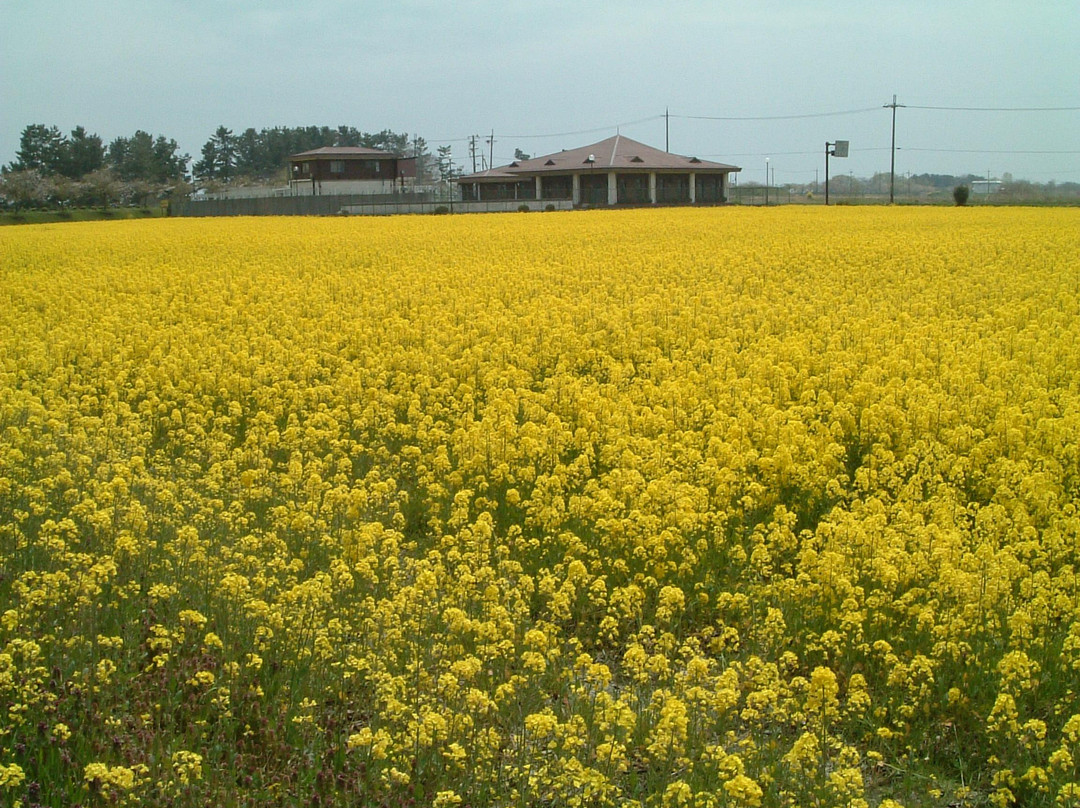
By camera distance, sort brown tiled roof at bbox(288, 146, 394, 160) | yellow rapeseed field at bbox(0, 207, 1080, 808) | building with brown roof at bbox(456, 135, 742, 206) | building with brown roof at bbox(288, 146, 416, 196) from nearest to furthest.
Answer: yellow rapeseed field at bbox(0, 207, 1080, 808)
building with brown roof at bbox(456, 135, 742, 206)
building with brown roof at bbox(288, 146, 416, 196)
brown tiled roof at bbox(288, 146, 394, 160)

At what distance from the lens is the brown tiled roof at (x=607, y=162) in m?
68.7

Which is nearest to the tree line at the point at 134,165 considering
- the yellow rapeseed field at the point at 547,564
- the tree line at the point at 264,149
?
the tree line at the point at 264,149

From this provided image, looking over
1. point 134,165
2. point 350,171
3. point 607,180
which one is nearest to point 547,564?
point 607,180

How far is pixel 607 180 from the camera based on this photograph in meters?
68.6

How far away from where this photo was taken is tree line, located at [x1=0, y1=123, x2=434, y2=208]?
80.2 m

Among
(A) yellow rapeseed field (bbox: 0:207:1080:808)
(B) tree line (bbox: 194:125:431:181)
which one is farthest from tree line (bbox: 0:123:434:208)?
(A) yellow rapeseed field (bbox: 0:207:1080:808)

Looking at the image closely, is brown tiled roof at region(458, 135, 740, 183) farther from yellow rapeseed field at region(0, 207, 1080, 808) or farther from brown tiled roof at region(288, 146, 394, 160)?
yellow rapeseed field at region(0, 207, 1080, 808)

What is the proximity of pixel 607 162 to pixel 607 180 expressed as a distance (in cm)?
183

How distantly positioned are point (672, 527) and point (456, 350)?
667 centimetres

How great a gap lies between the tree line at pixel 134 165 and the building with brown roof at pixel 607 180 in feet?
63.3

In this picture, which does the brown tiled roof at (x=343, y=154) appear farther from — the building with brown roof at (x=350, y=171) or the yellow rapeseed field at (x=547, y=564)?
the yellow rapeseed field at (x=547, y=564)

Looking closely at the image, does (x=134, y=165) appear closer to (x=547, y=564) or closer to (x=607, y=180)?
(x=607, y=180)

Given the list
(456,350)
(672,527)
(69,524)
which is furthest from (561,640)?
(456,350)

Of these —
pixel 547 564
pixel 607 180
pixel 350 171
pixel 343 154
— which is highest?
pixel 343 154
